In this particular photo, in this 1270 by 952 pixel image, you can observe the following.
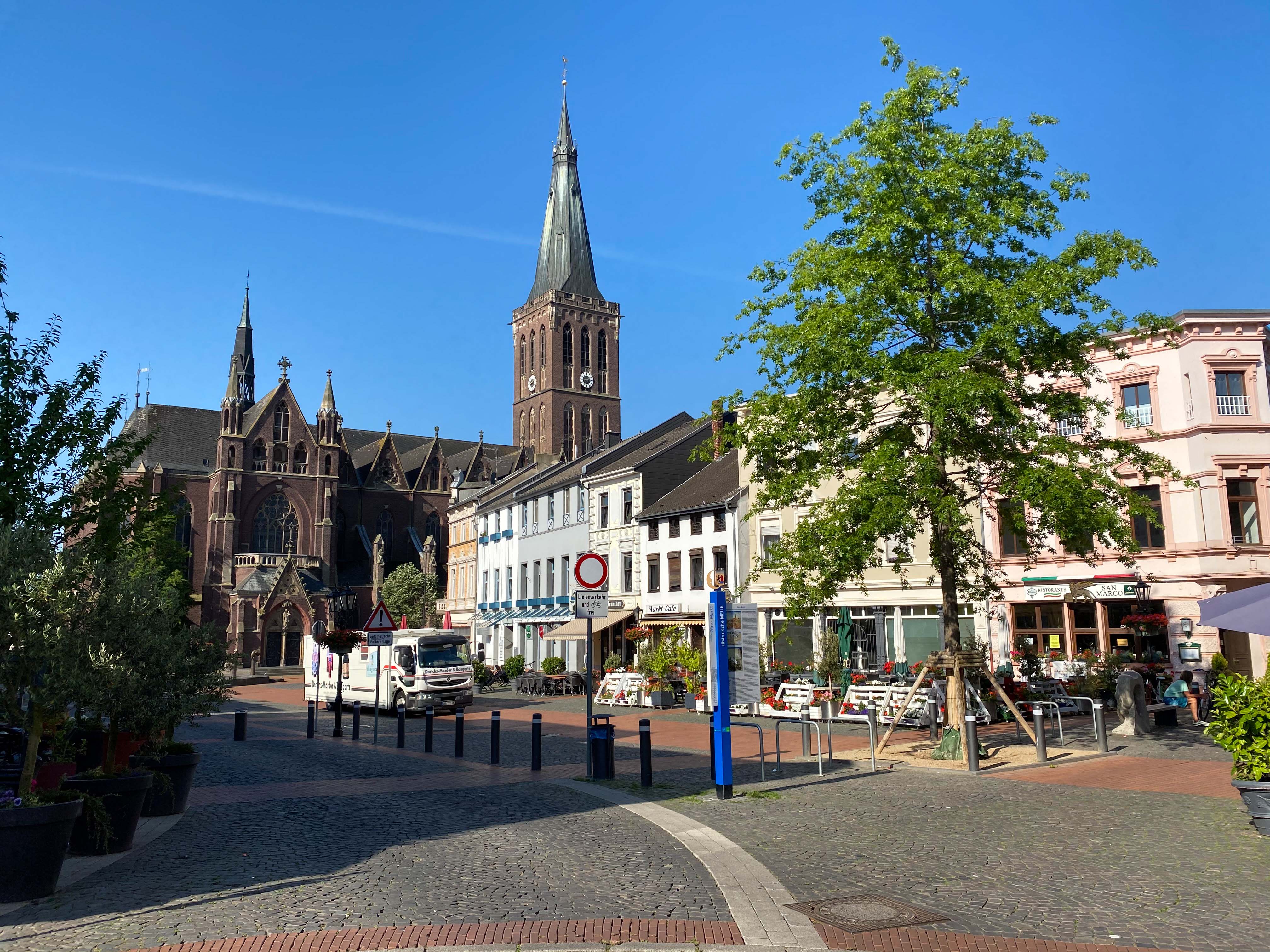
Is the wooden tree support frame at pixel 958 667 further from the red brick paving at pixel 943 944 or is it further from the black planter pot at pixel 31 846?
the black planter pot at pixel 31 846

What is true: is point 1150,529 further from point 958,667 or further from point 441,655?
point 441,655

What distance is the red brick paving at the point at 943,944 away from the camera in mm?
6441

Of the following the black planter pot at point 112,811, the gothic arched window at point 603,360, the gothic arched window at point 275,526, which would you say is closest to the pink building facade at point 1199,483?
the black planter pot at point 112,811

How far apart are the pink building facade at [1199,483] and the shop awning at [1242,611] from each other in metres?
12.6

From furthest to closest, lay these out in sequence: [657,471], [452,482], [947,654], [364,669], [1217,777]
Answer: [452,482], [657,471], [364,669], [947,654], [1217,777]

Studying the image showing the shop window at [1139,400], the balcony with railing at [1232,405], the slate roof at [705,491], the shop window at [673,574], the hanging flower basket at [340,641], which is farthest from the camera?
the shop window at [673,574]

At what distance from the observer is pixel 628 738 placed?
20750 millimetres

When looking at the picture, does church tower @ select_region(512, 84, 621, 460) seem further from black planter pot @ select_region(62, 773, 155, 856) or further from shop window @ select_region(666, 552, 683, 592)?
black planter pot @ select_region(62, 773, 155, 856)

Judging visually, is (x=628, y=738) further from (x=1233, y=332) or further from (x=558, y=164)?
(x=558, y=164)

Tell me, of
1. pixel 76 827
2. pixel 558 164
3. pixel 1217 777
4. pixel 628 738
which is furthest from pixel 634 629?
pixel 558 164

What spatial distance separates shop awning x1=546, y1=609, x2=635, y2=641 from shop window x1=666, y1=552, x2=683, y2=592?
2.59m

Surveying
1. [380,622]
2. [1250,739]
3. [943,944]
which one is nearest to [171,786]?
[943,944]

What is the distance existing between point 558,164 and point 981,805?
316 ft

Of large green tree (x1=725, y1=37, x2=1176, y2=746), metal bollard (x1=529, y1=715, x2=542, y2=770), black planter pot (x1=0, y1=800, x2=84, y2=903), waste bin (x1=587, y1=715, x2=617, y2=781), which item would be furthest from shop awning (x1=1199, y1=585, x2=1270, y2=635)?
black planter pot (x1=0, y1=800, x2=84, y2=903)
